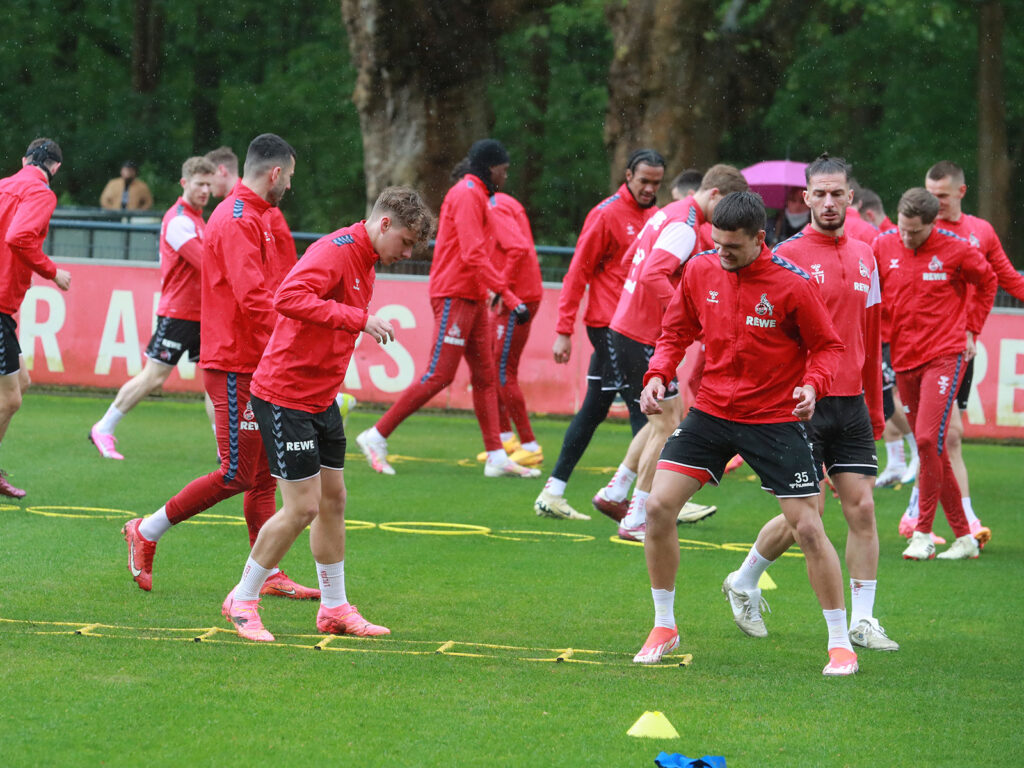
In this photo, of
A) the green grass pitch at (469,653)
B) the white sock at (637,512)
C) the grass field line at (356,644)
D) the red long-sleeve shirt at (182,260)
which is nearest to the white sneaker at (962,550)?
the green grass pitch at (469,653)

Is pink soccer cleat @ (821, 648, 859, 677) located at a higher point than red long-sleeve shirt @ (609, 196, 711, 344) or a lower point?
lower

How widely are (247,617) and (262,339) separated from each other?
1.53 metres

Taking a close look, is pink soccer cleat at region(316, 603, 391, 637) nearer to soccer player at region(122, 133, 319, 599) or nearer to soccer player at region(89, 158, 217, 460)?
soccer player at region(122, 133, 319, 599)

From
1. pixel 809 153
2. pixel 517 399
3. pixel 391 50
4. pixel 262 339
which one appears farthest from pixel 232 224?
pixel 809 153

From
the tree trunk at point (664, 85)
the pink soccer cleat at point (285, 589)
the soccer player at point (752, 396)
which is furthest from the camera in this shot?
the tree trunk at point (664, 85)

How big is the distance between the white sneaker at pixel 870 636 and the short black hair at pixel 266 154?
3364 mm

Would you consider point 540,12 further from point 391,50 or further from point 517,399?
point 517,399

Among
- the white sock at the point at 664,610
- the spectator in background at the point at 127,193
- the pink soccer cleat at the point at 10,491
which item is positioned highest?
the spectator in background at the point at 127,193

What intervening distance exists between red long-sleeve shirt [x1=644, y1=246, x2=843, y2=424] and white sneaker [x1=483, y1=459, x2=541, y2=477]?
18.6ft

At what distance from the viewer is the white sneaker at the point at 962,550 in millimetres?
9156

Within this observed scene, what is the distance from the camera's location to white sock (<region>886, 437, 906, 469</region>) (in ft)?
39.8

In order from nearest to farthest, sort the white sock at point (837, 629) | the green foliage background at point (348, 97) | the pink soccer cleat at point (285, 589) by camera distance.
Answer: the white sock at point (837, 629), the pink soccer cleat at point (285, 589), the green foliage background at point (348, 97)

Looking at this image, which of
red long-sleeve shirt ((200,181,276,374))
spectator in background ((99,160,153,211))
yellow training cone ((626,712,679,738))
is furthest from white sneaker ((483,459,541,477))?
spectator in background ((99,160,153,211))

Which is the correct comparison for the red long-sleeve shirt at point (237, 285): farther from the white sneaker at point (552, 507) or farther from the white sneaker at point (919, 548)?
the white sneaker at point (919, 548)
